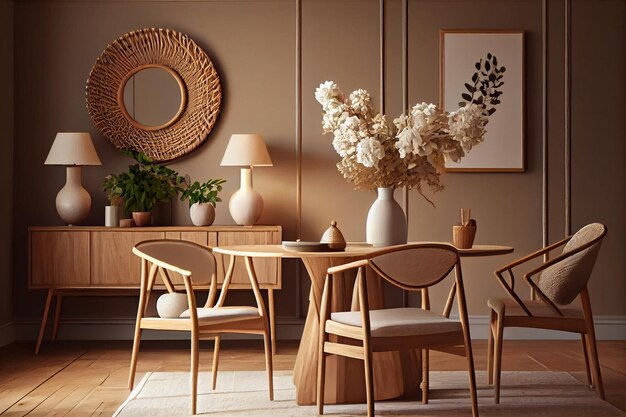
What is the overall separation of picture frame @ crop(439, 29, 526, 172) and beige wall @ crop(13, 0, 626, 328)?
7 cm

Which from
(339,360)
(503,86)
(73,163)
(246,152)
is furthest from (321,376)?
(503,86)

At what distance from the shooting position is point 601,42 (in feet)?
20.6

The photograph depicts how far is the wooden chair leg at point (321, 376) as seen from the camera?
12.5 feet

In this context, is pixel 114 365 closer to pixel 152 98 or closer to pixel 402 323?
pixel 152 98

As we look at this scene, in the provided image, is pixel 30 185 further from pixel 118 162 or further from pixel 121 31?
pixel 121 31

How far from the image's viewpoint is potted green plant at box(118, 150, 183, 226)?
19.2ft

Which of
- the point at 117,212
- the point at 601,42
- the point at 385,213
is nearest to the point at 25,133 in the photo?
the point at 117,212

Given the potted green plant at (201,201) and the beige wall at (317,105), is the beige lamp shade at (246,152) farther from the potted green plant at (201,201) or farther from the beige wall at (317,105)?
the beige wall at (317,105)

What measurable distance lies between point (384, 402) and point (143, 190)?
2.49m

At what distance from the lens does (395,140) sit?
4.21 m

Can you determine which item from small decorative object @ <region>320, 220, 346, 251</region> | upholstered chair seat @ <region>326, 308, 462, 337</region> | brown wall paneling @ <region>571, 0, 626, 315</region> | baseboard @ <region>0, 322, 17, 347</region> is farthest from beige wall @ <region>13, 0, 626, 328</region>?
upholstered chair seat @ <region>326, 308, 462, 337</region>

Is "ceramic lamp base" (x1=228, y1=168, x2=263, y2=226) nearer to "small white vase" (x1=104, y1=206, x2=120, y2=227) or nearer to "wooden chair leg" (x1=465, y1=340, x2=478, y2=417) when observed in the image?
"small white vase" (x1=104, y1=206, x2=120, y2=227)

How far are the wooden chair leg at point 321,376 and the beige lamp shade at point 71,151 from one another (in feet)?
8.52

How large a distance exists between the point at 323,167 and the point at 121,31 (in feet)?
5.64
